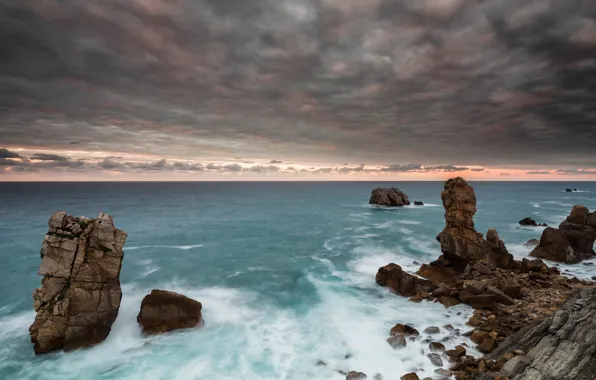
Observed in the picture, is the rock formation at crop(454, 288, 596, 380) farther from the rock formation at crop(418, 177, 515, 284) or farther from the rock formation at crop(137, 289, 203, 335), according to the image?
the rock formation at crop(137, 289, 203, 335)

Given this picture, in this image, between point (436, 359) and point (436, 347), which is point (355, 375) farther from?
point (436, 347)

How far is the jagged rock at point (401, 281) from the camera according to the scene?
28386mm

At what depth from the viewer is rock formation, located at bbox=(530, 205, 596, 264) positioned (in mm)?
36344

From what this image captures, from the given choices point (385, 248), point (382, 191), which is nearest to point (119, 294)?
point (385, 248)

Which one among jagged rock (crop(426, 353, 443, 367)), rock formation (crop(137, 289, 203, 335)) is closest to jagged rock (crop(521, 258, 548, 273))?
jagged rock (crop(426, 353, 443, 367))

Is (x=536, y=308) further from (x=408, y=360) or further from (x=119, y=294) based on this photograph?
(x=119, y=294)

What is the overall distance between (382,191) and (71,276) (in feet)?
382

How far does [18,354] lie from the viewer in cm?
2000

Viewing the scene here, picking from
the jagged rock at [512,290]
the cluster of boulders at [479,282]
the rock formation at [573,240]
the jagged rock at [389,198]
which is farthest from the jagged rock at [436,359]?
the jagged rock at [389,198]

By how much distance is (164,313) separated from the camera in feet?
74.8

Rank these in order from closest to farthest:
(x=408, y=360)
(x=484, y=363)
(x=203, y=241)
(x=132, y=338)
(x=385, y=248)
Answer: (x=484, y=363) < (x=408, y=360) < (x=132, y=338) < (x=385, y=248) < (x=203, y=241)

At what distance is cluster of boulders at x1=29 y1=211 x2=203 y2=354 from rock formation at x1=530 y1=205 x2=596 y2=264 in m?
46.0

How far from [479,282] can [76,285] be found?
105 ft

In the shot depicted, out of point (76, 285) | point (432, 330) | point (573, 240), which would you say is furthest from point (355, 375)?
point (573, 240)
